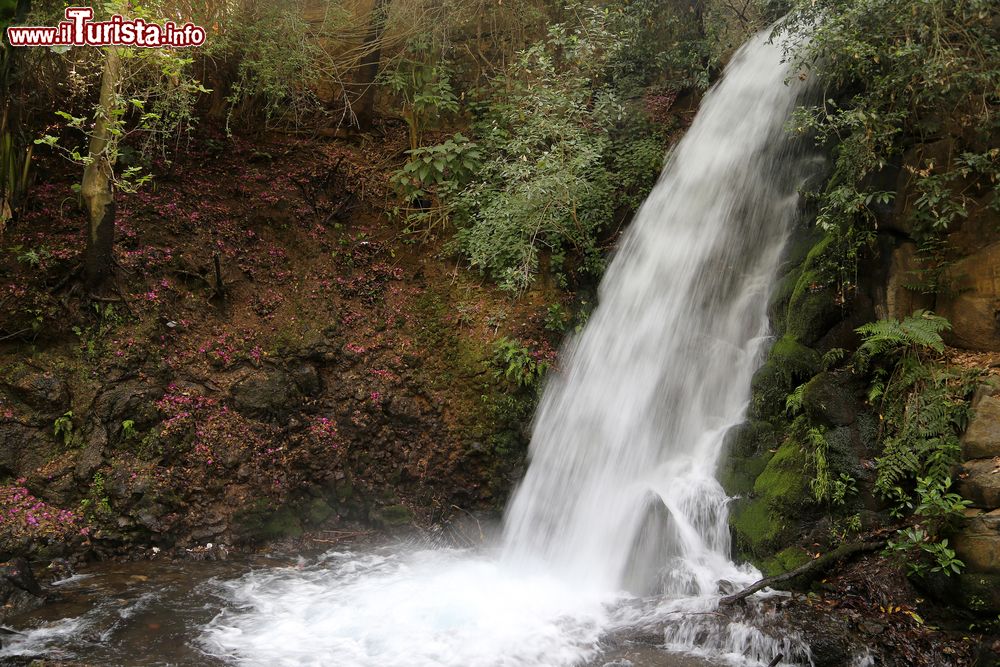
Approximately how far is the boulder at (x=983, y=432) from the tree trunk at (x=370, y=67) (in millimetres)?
9769

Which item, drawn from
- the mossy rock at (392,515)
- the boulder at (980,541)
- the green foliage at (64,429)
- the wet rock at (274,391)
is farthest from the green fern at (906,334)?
the green foliage at (64,429)

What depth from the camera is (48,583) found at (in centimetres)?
630

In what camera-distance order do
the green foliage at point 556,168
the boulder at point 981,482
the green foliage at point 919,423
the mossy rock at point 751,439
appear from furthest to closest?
the green foliage at point 556,168, the mossy rock at point 751,439, the green foliage at point 919,423, the boulder at point 981,482

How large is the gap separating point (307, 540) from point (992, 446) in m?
7.28

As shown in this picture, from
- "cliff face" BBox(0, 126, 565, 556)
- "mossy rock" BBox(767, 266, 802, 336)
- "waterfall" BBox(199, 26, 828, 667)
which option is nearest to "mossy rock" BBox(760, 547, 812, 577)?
"waterfall" BBox(199, 26, 828, 667)

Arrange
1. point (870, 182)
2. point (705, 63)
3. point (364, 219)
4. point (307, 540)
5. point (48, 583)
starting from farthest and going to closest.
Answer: point (705, 63) → point (364, 219) → point (307, 540) → point (870, 182) → point (48, 583)

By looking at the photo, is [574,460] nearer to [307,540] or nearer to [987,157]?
[307,540]

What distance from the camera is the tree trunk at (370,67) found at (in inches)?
440

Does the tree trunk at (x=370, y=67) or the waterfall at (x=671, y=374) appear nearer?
the waterfall at (x=671, y=374)

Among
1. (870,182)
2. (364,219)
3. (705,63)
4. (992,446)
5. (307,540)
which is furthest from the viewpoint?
(705,63)

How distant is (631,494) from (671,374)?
1691mm

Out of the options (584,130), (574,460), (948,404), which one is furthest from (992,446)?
(584,130)

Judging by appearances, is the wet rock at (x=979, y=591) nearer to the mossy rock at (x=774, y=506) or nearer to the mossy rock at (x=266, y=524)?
the mossy rock at (x=774, y=506)

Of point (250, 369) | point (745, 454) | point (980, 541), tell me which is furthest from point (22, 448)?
point (980, 541)
